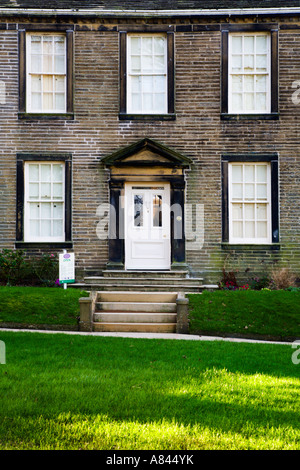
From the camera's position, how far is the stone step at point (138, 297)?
11125 millimetres

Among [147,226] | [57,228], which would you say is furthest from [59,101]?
[147,226]

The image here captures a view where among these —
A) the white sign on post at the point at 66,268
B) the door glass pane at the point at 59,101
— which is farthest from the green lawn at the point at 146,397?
the door glass pane at the point at 59,101

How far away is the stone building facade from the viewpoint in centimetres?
1341

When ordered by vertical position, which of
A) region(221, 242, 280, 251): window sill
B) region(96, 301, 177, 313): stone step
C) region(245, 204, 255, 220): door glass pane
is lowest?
region(96, 301, 177, 313): stone step

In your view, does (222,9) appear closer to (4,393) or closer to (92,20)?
(92,20)

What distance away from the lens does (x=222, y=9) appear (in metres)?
13.4

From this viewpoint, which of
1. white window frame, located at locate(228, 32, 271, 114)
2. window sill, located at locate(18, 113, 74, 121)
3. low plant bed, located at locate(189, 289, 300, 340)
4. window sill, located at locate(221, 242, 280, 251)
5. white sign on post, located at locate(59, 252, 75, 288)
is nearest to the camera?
low plant bed, located at locate(189, 289, 300, 340)

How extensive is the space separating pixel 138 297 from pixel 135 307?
0.55 metres

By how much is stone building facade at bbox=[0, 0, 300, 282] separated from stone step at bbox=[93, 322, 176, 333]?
3.72 meters

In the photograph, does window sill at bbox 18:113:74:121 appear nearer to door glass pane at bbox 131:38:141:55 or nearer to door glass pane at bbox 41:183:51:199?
door glass pane at bbox 41:183:51:199

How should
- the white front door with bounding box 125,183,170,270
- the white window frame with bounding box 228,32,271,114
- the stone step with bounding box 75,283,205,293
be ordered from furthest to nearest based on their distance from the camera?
the white window frame with bounding box 228,32,271,114, the white front door with bounding box 125,183,170,270, the stone step with bounding box 75,283,205,293

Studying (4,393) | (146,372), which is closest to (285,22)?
(146,372)

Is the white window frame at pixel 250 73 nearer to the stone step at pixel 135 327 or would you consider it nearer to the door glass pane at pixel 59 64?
the door glass pane at pixel 59 64

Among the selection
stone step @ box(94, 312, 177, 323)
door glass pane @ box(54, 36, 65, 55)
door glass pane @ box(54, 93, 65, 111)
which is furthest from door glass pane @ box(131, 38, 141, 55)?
stone step @ box(94, 312, 177, 323)
